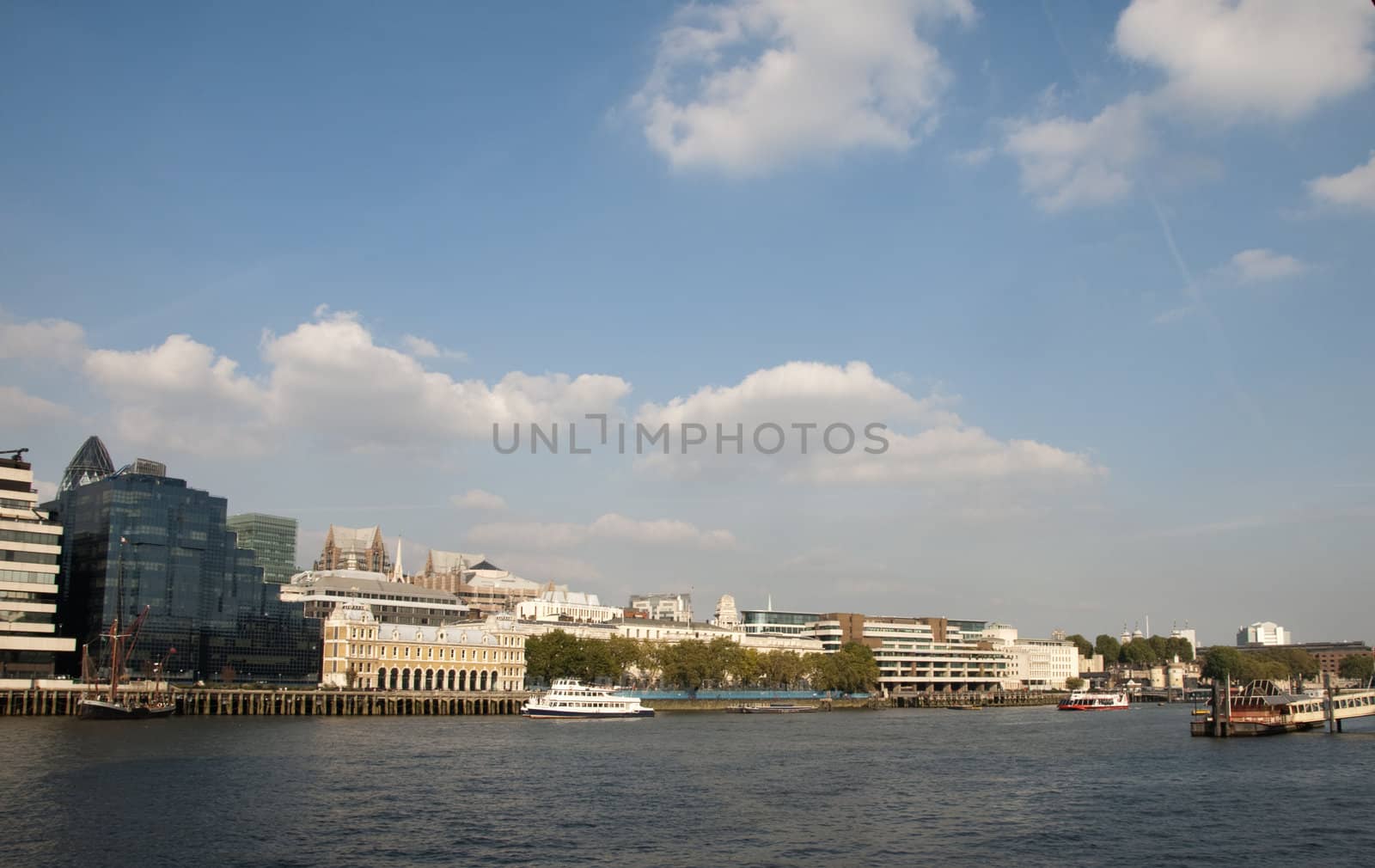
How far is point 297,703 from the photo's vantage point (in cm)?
14600

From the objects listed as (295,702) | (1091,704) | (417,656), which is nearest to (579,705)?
(295,702)

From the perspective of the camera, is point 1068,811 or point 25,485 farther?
point 25,485

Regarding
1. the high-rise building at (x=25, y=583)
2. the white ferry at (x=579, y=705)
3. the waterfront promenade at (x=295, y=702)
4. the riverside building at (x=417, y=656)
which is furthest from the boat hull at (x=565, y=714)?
the high-rise building at (x=25, y=583)

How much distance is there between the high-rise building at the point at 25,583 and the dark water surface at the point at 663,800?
34.2 metres

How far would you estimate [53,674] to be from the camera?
444 feet

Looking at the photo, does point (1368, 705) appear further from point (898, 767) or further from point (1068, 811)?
point (1068, 811)

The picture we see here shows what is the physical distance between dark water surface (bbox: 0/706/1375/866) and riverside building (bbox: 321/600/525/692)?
192 ft

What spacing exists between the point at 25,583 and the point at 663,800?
105150 mm

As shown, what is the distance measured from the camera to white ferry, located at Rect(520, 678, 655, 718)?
141m

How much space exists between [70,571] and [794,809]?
13517 centimetres

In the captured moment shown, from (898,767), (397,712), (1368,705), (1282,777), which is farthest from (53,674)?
(1368,705)

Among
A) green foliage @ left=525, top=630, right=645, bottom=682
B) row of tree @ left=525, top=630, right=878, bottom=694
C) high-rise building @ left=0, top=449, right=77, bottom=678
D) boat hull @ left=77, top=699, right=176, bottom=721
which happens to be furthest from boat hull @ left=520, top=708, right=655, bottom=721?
high-rise building @ left=0, top=449, right=77, bottom=678

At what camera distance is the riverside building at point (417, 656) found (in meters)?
163

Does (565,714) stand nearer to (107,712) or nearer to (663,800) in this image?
(107,712)
